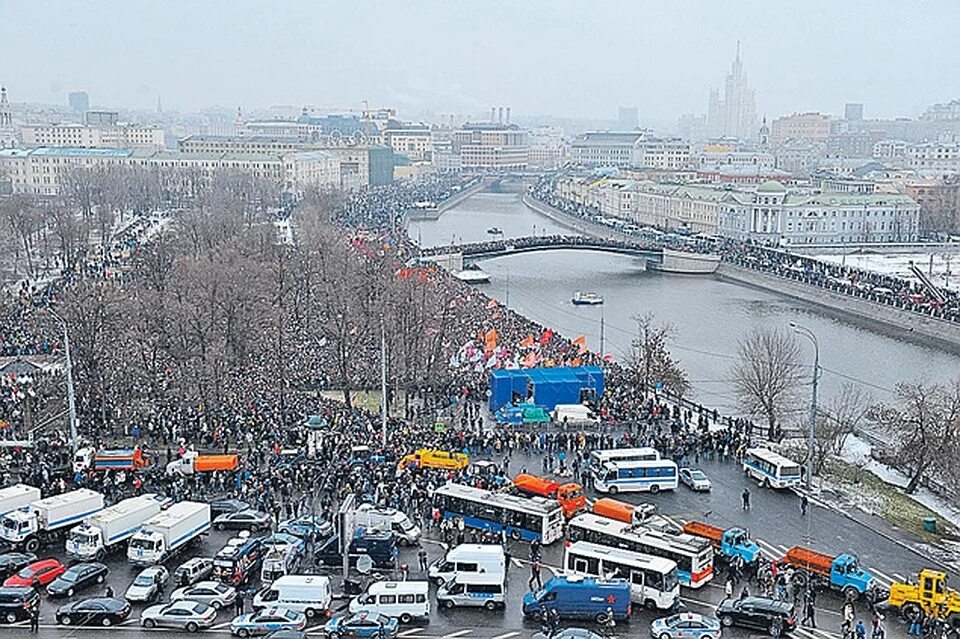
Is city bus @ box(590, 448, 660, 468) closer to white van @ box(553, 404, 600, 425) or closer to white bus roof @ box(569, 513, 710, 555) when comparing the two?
white bus roof @ box(569, 513, 710, 555)

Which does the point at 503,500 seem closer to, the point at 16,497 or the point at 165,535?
the point at 165,535

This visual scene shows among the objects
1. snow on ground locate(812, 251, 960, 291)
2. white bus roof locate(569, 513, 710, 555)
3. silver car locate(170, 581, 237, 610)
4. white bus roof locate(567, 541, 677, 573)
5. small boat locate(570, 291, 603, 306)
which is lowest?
small boat locate(570, 291, 603, 306)

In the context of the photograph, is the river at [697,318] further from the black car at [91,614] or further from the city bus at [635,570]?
the black car at [91,614]

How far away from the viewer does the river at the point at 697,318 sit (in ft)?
106

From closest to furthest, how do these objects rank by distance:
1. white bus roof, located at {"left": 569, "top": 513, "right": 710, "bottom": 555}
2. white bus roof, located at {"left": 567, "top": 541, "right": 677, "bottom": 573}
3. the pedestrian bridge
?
white bus roof, located at {"left": 567, "top": 541, "right": 677, "bottom": 573} → white bus roof, located at {"left": 569, "top": 513, "right": 710, "bottom": 555} → the pedestrian bridge

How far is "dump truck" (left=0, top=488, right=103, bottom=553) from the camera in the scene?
593 inches

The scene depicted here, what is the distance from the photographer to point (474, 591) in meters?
13.4

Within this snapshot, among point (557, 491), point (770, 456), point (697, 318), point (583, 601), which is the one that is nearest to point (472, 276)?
point (697, 318)

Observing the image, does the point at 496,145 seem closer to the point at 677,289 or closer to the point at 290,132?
the point at 290,132

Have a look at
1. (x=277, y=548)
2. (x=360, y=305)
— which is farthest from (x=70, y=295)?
(x=277, y=548)

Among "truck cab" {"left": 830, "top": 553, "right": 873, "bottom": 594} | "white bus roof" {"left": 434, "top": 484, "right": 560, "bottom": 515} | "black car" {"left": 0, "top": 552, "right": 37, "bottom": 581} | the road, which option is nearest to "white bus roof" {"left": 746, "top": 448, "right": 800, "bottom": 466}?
the road

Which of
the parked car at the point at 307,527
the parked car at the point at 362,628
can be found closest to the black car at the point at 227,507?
the parked car at the point at 307,527

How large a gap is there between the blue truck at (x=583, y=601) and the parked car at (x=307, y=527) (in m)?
3.62

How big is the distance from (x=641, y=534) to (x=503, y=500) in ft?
7.64
